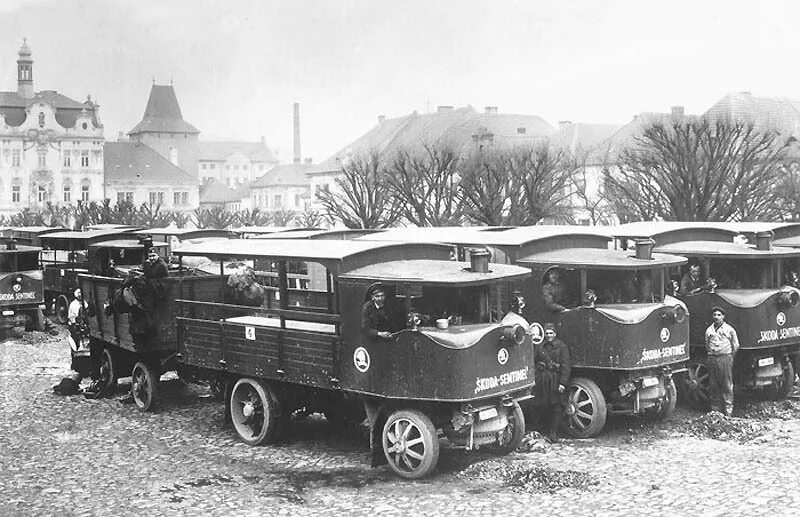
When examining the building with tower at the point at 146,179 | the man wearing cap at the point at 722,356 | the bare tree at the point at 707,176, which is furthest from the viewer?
the building with tower at the point at 146,179

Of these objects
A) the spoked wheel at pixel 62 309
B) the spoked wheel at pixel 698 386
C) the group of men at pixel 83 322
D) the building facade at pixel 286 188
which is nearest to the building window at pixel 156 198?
the building facade at pixel 286 188

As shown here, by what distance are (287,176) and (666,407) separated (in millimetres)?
99764

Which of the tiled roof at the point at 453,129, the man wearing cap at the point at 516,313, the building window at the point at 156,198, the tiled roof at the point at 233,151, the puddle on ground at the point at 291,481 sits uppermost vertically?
the tiled roof at the point at 233,151

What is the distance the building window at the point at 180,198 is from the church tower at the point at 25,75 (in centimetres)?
1972

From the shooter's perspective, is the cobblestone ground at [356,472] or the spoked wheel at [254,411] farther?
the spoked wheel at [254,411]

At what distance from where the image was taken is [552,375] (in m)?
12.6

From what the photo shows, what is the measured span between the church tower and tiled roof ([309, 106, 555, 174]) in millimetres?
26562

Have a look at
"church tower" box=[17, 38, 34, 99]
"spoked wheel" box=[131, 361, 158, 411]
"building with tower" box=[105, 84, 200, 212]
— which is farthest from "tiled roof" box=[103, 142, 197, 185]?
"spoked wheel" box=[131, 361, 158, 411]

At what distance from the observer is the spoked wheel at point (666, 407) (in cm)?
1301

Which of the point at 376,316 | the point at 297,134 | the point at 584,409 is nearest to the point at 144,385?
the point at 376,316

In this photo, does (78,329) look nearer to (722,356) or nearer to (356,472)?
(356,472)

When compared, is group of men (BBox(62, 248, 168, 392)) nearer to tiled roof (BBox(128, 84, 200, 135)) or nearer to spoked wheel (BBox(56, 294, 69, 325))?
spoked wheel (BBox(56, 294, 69, 325))

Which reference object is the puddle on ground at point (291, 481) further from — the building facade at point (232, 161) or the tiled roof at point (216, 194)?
the building facade at point (232, 161)

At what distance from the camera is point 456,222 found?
40.2m
